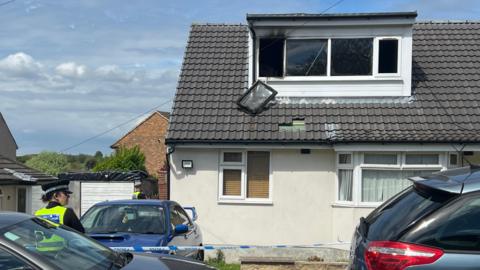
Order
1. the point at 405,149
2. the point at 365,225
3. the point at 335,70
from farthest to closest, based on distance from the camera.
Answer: the point at 335,70 < the point at 405,149 < the point at 365,225

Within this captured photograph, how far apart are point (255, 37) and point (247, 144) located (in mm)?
3002

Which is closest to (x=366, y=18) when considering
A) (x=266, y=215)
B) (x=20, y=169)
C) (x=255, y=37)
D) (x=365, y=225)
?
(x=255, y=37)

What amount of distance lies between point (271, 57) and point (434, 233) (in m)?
11.2

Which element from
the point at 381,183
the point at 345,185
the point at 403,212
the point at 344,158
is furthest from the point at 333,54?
the point at 403,212

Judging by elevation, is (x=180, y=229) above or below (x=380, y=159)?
below

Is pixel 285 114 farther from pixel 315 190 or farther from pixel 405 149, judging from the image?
pixel 405 149

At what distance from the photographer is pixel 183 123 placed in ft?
45.4

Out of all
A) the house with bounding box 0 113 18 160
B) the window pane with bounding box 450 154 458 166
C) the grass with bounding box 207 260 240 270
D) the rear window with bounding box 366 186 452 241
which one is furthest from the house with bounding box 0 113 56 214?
the house with bounding box 0 113 18 160

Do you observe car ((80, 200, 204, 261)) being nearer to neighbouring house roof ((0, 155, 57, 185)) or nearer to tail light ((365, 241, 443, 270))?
tail light ((365, 241, 443, 270))

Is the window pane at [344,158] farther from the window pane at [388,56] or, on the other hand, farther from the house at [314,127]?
the window pane at [388,56]

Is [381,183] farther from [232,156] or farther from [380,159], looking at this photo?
[232,156]

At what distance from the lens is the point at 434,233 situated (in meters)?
3.88

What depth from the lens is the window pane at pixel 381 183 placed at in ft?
42.5

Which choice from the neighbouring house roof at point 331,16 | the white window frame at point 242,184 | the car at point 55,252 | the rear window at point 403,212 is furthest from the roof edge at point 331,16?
the rear window at point 403,212
